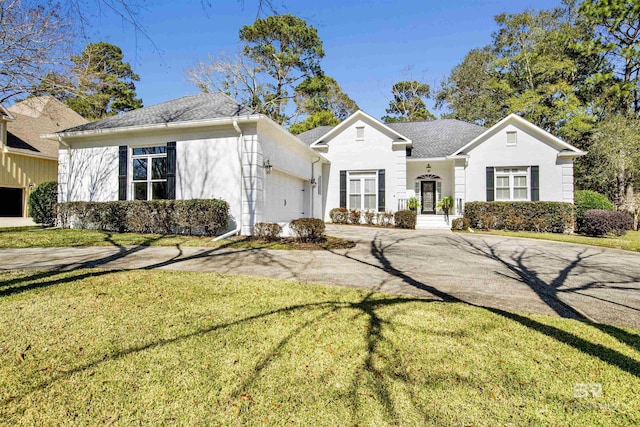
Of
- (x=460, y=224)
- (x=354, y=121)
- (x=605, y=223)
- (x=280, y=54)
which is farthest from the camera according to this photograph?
(x=280, y=54)

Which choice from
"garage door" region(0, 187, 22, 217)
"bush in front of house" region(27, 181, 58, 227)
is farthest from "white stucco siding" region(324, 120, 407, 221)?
"garage door" region(0, 187, 22, 217)

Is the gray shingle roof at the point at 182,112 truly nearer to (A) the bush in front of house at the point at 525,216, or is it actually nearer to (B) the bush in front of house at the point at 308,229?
(B) the bush in front of house at the point at 308,229

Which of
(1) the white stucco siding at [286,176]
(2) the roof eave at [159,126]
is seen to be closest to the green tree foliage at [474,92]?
(1) the white stucco siding at [286,176]

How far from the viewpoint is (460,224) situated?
13.9 meters

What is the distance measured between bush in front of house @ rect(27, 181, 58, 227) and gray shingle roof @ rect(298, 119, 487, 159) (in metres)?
12.0

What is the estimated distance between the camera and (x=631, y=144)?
17719 mm

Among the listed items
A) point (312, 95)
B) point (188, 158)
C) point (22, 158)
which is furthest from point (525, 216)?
point (22, 158)

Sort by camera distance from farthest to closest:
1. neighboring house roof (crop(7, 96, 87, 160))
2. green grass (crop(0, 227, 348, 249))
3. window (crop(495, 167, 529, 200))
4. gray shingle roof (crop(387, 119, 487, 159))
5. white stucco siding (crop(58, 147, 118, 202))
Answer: gray shingle roof (crop(387, 119, 487, 159)) → neighboring house roof (crop(7, 96, 87, 160)) → window (crop(495, 167, 529, 200)) → white stucco siding (crop(58, 147, 118, 202)) → green grass (crop(0, 227, 348, 249))

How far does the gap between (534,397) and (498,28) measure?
111 feet

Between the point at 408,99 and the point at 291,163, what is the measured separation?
89.6 ft

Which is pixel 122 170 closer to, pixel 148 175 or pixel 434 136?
pixel 148 175

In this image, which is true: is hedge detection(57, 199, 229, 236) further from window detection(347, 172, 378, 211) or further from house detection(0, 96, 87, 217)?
window detection(347, 172, 378, 211)

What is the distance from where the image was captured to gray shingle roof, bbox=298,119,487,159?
54.6 ft

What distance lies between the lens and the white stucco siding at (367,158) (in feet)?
51.7
